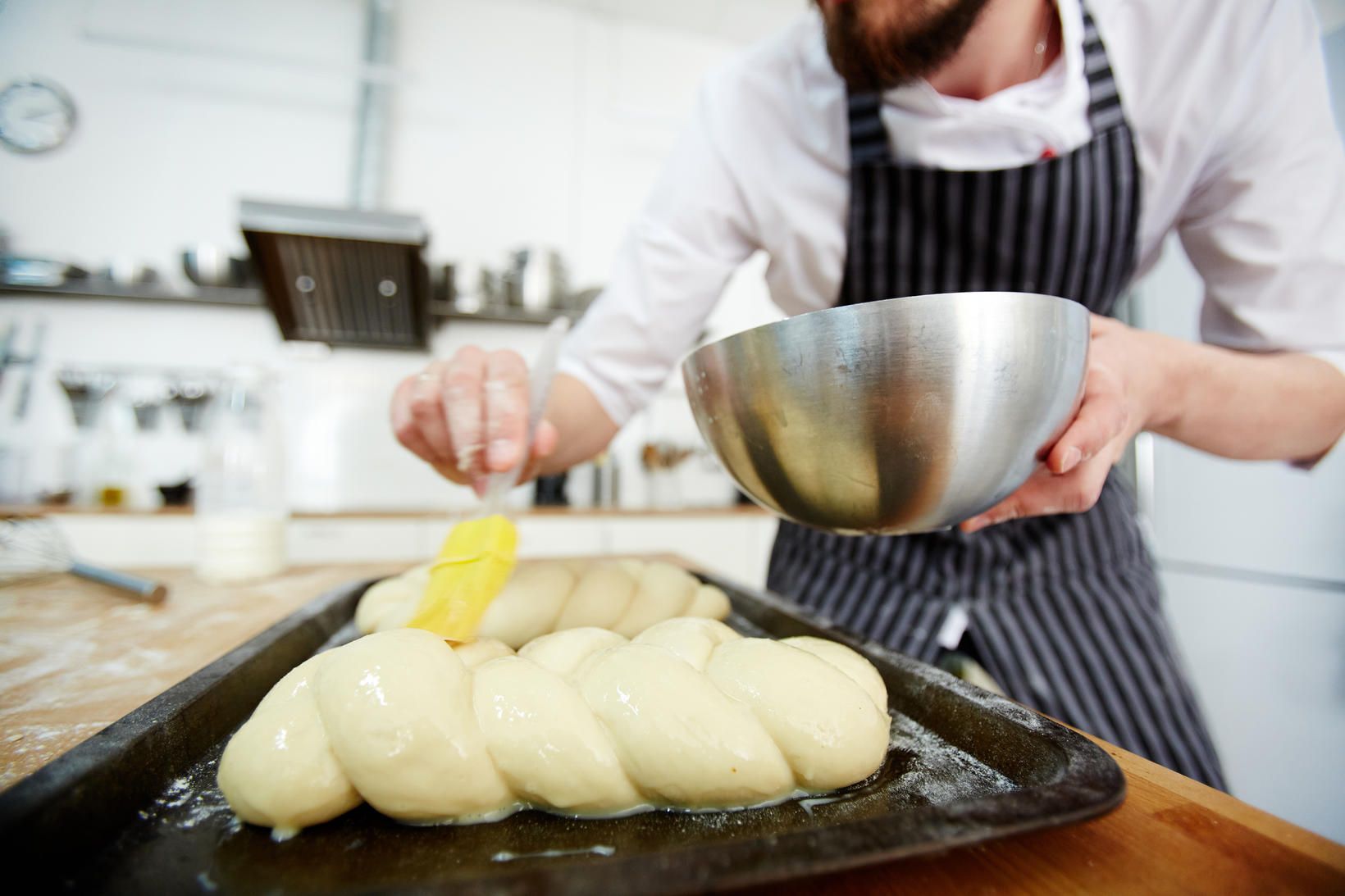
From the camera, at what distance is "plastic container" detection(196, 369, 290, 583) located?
3.90ft

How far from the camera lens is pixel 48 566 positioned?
1.15 meters

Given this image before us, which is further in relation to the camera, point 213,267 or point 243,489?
point 213,267

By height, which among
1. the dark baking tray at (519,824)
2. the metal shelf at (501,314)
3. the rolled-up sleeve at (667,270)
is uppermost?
the metal shelf at (501,314)

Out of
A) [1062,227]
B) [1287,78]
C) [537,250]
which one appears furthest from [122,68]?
[1287,78]

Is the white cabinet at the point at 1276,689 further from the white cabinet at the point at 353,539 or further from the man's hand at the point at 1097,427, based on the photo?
the white cabinet at the point at 353,539

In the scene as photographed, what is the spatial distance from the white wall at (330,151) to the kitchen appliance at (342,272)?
0.83 feet

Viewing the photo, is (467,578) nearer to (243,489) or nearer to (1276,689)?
(243,489)

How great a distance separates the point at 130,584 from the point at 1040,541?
144cm

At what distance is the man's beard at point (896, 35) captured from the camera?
2.39ft

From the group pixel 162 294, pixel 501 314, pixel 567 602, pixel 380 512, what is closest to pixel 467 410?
pixel 567 602

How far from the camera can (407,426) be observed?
78 cm

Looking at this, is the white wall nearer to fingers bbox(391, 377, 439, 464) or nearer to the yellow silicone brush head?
fingers bbox(391, 377, 439, 464)

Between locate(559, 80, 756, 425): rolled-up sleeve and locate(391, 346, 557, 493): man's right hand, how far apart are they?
0.29 metres

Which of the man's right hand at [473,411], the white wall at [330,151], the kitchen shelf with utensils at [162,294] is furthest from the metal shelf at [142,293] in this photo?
the man's right hand at [473,411]
